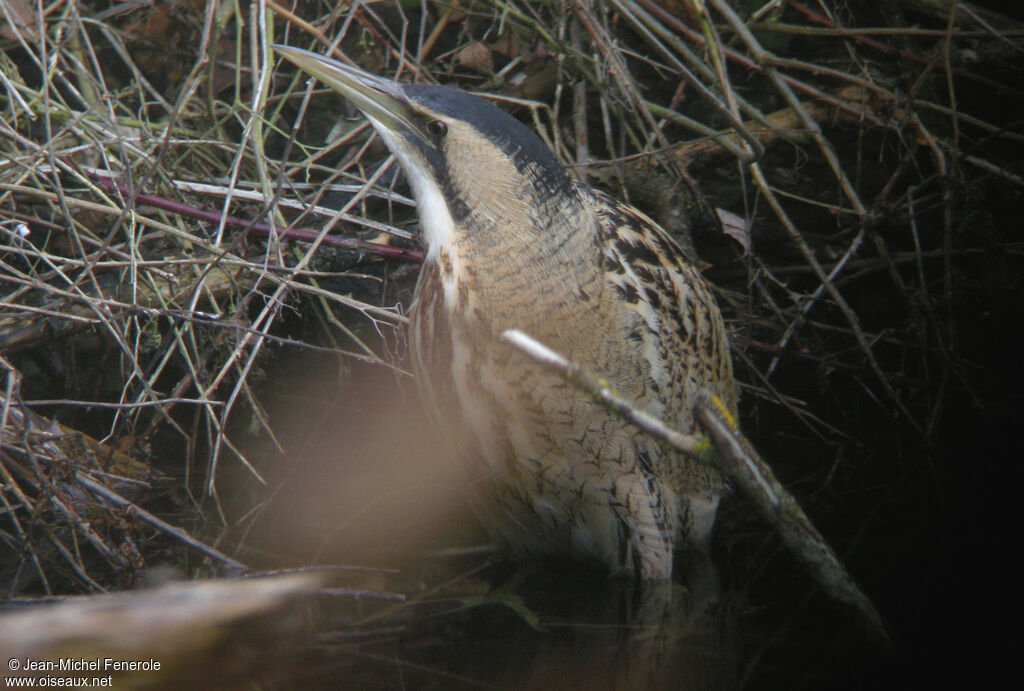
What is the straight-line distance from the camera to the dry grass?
8.09 ft

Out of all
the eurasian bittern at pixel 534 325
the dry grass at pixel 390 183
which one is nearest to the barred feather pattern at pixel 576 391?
the eurasian bittern at pixel 534 325

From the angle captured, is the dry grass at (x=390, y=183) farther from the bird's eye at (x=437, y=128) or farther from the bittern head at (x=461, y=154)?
the bird's eye at (x=437, y=128)

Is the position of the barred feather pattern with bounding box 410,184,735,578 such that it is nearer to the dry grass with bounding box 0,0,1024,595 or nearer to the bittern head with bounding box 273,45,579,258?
the bittern head with bounding box 273,45,579,258

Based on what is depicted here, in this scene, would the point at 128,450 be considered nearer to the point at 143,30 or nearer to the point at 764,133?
the point at 143,30

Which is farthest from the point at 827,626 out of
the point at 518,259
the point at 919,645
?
the point at 518,259

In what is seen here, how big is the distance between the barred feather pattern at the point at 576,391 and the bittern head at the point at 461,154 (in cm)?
8

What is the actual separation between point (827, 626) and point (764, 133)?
5.23 ft

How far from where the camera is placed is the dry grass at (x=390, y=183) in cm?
246

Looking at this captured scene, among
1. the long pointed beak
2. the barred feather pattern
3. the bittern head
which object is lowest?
the barred feather pattern

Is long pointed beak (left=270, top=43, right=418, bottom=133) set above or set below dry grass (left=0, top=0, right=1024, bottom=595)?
above

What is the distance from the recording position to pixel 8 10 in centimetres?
266

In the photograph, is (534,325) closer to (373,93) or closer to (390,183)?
(373,93)

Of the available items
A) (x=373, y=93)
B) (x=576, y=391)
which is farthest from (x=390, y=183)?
(x=576, y=391)

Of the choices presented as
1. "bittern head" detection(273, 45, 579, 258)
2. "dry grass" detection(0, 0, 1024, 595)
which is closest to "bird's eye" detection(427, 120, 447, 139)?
"bittern head" detection(273, 45, 579, 258)
